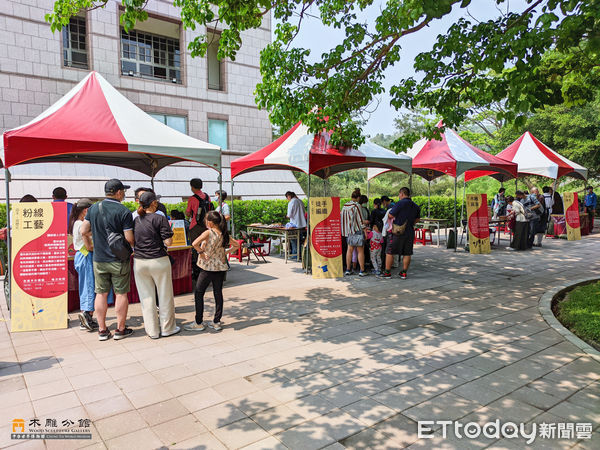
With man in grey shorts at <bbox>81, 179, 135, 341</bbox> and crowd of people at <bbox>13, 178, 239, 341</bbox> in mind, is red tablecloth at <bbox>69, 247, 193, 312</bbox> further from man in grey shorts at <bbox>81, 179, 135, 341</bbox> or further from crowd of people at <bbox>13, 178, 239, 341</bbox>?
man in grey shorts at <bbox>81, 179, 135, 341</bbox>

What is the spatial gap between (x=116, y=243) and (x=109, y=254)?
0.21m

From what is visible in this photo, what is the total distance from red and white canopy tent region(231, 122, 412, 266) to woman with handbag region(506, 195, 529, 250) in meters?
4.61

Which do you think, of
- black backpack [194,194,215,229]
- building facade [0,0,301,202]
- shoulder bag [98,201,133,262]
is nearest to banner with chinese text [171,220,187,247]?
black backpack [194,194,215,229]

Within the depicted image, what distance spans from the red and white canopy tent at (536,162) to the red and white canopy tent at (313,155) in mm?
6802

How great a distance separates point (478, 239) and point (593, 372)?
323 inches

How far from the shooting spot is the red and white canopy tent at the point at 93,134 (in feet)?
18.9

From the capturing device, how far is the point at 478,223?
11789 millimetres

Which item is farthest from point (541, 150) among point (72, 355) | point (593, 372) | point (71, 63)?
point (71, 63)

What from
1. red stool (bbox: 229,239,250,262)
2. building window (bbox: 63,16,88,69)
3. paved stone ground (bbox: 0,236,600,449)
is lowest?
paved stone ground (bbox: 0,236,600,449)

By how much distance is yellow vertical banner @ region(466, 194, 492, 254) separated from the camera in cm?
1164

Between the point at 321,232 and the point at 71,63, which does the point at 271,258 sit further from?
the point at 71,63

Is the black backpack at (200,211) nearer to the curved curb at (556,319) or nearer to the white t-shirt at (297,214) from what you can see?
the white t-shirt at (297,214)

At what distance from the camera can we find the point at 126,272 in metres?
5.11

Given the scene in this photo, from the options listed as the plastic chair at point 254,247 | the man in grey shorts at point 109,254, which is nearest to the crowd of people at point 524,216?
the plastic chair at point 254,247
